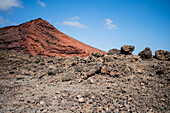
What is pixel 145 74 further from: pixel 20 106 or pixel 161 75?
pixel 20 106

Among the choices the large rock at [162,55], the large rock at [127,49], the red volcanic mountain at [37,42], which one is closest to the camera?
the large rock at [162,55]

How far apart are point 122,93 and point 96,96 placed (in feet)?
3.23

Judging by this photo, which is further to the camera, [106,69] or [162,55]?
[162,55]

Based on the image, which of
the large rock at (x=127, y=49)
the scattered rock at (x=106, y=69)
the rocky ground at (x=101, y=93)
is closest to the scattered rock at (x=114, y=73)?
the rocky ground at (x=101, y=93)

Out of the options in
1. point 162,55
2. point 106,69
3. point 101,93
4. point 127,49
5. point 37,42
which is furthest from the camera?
point 37,42

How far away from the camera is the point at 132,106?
3.38m

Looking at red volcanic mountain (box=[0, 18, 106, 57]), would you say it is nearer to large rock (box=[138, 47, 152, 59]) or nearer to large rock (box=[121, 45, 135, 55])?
large rock (box=[121, 45, 135, 55])

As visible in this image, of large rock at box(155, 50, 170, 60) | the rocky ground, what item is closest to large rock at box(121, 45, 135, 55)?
large rock at box(155, 50, 170, 60)

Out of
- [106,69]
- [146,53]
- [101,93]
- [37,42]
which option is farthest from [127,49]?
[37,42]

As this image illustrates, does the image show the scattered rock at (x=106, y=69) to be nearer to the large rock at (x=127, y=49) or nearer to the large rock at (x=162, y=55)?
the large rock at (x=127, y=49)

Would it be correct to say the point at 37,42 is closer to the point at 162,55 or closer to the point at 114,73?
the point at 114,73

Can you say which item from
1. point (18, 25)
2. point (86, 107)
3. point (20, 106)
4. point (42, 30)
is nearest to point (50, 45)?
point (42, 30)

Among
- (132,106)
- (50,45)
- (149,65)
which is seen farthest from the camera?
(50,45)

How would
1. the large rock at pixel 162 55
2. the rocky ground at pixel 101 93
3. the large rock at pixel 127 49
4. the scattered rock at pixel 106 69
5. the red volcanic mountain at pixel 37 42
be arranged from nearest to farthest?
the rocky ground at pixel 101 93
the scattered rock at pixel 106 69
the large rock at pixel 162 55
the large rock at pixel 127 49
the red volcanic mountain at pixel 37 42
